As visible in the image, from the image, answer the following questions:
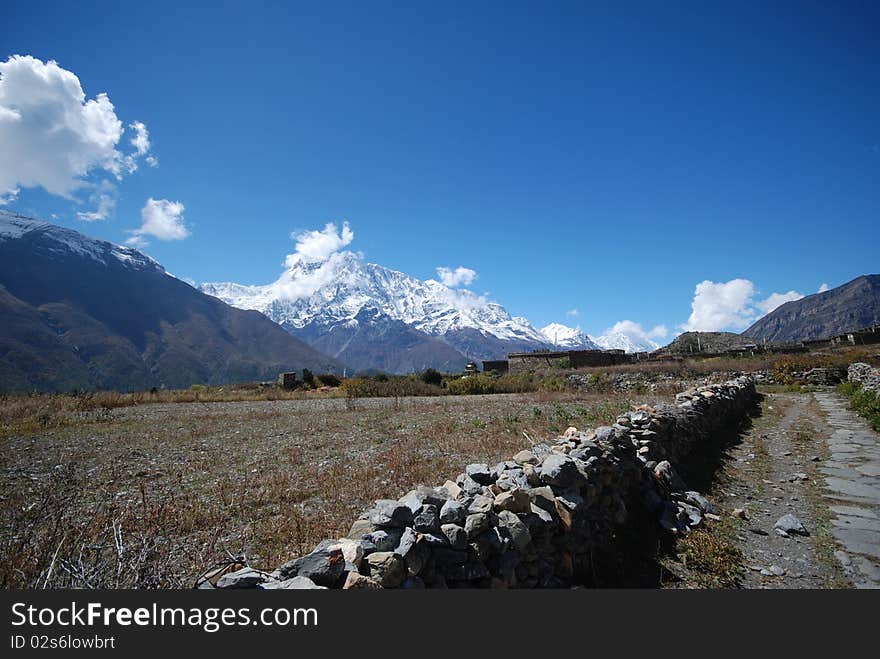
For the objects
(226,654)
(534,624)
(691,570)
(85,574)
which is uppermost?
(85,574)

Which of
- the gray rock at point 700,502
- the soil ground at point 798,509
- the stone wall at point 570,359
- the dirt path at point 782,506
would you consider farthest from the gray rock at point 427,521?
the stone wall at point 570,359

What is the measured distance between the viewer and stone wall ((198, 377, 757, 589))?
10.6 ft

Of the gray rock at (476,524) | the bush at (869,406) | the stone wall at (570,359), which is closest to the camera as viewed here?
the gray rock at (476,524)

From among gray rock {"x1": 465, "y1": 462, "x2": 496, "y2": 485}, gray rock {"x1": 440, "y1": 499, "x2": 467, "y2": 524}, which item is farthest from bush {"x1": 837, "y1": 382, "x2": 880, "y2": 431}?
gray rock {"x1": 440, "y1": 499, "x2": 467, "y2": 524}

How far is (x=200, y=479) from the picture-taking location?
8.21 meters

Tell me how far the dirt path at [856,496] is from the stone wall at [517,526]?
1.66 meters

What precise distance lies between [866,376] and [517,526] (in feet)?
74.8

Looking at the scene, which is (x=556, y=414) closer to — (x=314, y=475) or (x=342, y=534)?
(x=314, y=475)

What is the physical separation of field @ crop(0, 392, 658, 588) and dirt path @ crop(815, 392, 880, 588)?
5304 millimetres

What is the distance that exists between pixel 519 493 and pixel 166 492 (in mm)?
6340

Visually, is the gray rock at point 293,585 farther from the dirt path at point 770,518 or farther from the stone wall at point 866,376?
the stone wall at point 866,376

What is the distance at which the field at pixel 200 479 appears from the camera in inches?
161

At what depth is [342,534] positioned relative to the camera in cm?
496

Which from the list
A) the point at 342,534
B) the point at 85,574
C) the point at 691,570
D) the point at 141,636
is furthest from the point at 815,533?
the point at 85,574
